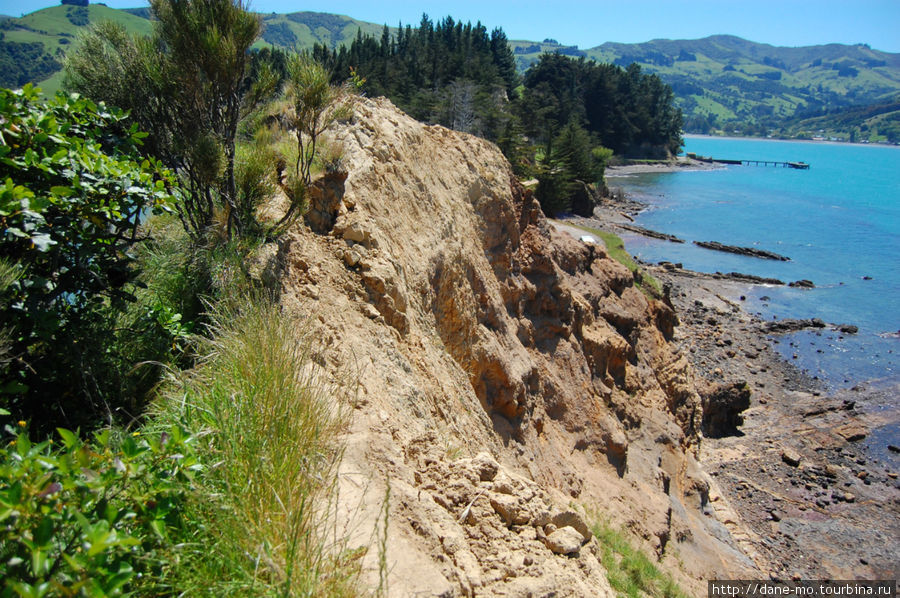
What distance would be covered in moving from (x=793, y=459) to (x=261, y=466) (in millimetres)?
22409

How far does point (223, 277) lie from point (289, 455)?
2.35 m

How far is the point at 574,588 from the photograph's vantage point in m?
4.38

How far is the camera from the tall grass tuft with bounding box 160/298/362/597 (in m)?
2.59

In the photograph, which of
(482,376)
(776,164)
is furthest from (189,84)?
(776,164)

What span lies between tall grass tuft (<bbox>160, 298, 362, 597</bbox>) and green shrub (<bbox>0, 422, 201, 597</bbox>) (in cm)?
19

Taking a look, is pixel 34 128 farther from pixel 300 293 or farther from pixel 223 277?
pixel 300 293

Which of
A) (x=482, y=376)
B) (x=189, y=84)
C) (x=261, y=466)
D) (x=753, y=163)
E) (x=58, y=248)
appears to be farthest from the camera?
(x=753, y=163)

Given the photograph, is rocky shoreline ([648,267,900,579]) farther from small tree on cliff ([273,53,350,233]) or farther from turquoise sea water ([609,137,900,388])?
small tree on cliff ([273,53,350,233])

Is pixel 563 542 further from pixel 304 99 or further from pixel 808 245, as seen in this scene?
pixel 808 245

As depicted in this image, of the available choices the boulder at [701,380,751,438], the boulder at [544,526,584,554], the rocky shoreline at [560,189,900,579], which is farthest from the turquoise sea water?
the boulder at [544,526,584,554]

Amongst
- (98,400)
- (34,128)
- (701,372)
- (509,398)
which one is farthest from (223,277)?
(701,372)

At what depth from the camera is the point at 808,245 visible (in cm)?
5309

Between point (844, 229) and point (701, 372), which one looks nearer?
point (701, 372)

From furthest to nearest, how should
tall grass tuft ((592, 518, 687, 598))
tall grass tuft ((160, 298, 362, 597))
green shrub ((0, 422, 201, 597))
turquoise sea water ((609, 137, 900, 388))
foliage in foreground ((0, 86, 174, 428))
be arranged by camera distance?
turquoise sea water ((609, 137, 900, 388)) < tall grass tuft ((592, 518, 687, 598)) < foliage in foreground ((0, 86, 174, 428)) < tall grass tuft ((160, 298, 362, 597)) < green shrub ((0, 422, 201, 597))
